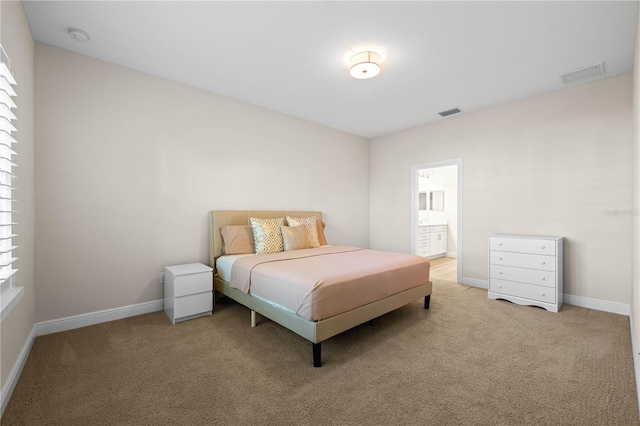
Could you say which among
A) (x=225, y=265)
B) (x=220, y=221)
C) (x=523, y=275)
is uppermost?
(x=220, y=221)

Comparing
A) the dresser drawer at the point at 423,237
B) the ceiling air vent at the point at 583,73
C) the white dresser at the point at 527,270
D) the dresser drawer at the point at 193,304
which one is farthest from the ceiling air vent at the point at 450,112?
the dresser drawer at the point at 193,304

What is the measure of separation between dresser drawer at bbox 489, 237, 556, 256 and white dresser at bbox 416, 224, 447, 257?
8.02ft

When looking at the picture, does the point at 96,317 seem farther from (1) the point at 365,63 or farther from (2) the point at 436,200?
(2) the point at 436,200

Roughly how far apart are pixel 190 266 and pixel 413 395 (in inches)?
102

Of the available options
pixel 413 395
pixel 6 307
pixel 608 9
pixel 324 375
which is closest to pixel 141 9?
pixel 6 307

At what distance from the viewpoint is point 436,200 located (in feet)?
24.7

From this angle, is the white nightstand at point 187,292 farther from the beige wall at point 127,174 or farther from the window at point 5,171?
the window at point 5,171

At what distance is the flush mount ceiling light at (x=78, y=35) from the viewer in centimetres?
243

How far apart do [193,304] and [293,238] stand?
141cm

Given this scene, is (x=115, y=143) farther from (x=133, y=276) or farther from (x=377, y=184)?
(x=377, y=184)

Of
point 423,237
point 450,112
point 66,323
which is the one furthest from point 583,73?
point 66,323

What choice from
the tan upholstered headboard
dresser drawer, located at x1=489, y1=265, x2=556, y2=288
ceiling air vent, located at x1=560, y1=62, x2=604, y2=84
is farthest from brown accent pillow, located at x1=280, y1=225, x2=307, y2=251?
ceiling air vent, located at x1=560, y1=62, x2=604, y2=84

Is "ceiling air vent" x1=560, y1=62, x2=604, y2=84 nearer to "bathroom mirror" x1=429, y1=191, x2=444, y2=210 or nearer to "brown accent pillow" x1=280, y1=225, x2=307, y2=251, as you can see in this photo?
"brown accent pillow" x1=280, y1=225, x2=307, y2=251

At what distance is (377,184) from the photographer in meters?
5.73
